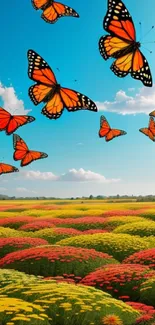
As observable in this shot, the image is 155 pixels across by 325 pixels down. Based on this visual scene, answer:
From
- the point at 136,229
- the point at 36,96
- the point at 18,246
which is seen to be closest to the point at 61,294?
the point at 36,96

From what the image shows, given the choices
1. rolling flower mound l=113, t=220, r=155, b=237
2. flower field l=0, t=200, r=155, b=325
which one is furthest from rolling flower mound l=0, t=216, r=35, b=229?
rolling flower mound l=113, t=220, r=155, b=237

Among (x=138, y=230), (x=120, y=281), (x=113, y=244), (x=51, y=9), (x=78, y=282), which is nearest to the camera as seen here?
(x=51, y=9)

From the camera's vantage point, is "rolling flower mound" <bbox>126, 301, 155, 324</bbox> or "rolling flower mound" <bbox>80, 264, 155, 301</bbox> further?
"rolling flower mound" <bbox>80, 264, 155, 301</bbox>

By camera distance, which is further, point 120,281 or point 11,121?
point 120,281

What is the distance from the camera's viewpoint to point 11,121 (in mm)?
9008

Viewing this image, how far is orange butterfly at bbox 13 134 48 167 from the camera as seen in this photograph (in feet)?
34.4

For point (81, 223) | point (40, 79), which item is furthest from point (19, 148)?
point (81, 223)

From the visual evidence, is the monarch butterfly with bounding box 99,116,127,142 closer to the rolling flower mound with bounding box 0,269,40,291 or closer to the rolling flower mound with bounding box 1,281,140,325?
the rolling flower mound with bounding box 1,281,140,325

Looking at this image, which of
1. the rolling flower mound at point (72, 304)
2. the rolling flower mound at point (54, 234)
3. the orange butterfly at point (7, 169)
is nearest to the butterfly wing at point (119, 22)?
the orange butterfly at point (7, 169)

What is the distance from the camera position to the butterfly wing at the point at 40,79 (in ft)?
26.3

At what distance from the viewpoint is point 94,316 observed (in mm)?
9281

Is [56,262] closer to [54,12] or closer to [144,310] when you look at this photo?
[144,310]

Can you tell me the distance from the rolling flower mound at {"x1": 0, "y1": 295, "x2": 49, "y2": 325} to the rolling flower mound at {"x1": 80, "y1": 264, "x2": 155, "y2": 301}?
4.31m

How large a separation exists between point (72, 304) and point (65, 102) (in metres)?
4.01
